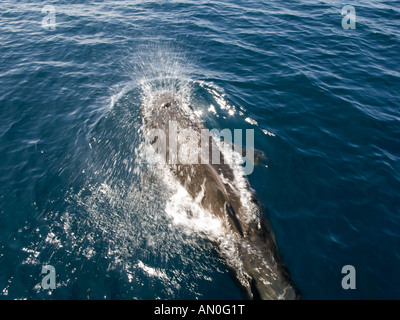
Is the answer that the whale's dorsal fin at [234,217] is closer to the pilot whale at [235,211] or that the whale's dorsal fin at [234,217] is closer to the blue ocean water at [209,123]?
the pilot whale at [235,211]

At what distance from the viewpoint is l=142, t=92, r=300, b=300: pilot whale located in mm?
7117

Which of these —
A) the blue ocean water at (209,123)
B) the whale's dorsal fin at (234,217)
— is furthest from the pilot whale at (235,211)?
the blue ocean water at (209,123)

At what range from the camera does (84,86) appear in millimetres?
16484

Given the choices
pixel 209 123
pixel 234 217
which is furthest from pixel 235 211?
pixel 209 123

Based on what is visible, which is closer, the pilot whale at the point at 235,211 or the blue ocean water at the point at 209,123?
the pilot whale at the point at 235,211

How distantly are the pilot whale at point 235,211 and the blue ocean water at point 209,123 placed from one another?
2.29ft

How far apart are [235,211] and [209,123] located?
6252mm

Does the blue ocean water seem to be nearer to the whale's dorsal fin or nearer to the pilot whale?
the pilot whale

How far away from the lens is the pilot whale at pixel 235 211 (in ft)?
23.4

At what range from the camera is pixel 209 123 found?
13.4 meters

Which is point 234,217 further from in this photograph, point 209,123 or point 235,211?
point 209,123

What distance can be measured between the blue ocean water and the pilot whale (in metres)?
0.70

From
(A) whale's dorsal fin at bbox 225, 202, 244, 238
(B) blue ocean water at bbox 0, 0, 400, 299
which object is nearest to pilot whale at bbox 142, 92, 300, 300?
(A) whale's dorsal fin at bbox 225, 202, 244, 238

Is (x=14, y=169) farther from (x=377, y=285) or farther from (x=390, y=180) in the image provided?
(x=390, y=180)
